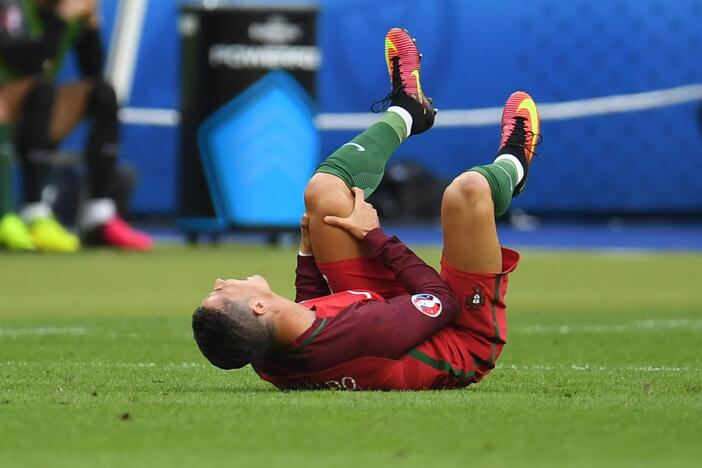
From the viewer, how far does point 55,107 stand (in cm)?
1493

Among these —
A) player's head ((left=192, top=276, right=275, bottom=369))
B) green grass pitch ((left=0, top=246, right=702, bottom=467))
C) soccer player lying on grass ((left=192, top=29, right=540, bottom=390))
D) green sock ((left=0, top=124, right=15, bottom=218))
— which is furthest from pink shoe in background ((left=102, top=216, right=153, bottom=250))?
player's head ((left=192, top=276, right=275, bottom=369))

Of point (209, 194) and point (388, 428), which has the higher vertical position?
point (388, 428)

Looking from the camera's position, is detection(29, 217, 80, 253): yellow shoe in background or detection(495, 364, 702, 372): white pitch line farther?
detection(29, 217, 80, 253): yellow shoe in background

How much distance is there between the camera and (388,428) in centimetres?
465

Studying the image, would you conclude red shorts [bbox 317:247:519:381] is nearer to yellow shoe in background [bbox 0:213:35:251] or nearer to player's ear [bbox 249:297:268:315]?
player's ear [bbox 249:297:268:315]

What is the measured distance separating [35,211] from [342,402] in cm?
952

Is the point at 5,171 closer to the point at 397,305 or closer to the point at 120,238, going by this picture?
the point at 120,238

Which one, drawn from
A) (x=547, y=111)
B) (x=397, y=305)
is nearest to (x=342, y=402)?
(x=397, y=305)

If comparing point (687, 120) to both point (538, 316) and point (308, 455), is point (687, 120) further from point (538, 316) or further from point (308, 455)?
Result: point (308, 455)

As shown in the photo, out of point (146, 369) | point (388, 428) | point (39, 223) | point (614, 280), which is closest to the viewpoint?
point (388, 428)

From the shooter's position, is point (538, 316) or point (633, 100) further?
point (633, 100)

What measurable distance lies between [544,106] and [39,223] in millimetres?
8149

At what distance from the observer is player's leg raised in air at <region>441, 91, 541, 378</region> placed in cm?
564

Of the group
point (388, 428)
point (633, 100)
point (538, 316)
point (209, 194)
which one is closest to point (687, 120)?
point (633, 100)
